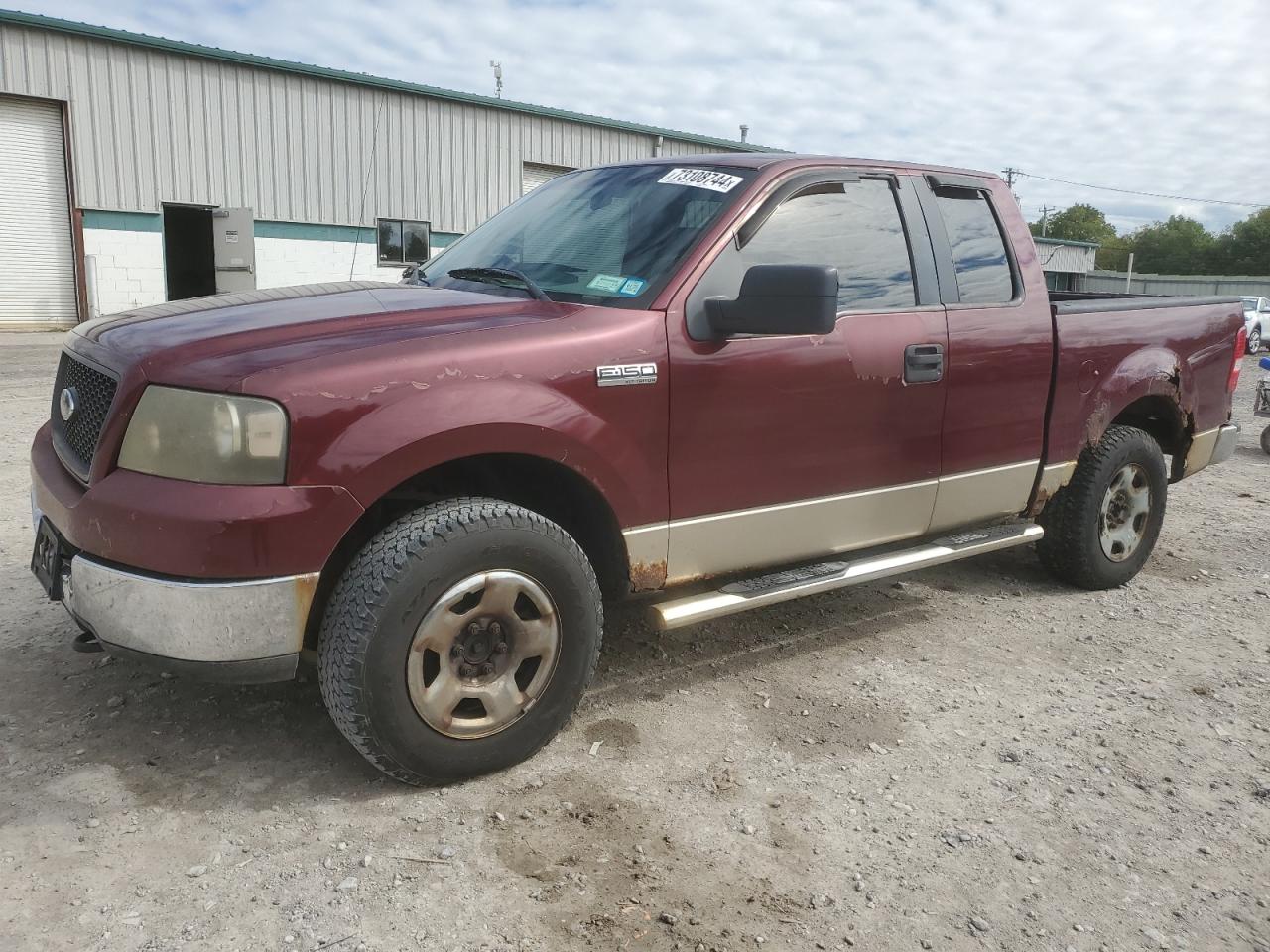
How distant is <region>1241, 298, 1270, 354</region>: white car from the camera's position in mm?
25531

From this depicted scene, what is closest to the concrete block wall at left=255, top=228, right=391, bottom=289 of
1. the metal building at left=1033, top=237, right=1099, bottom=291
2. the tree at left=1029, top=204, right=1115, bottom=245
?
the metal building at left=1033, top=237, right=1099, bottom=291

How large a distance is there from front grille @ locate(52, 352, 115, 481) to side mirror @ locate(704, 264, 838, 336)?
186cm

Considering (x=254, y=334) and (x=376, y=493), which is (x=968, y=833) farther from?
(x=254, y=334)

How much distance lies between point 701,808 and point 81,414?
220 cm

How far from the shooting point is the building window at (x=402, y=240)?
71.1ft

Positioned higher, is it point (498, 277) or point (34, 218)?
point (34, 218)

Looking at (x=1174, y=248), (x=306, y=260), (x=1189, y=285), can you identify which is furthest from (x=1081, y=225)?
(x=306, y=260)

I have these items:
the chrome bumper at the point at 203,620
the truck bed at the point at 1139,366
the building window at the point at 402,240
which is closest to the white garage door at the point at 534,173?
the building window at the point at 402,240

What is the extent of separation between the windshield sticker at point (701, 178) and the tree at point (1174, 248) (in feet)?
327

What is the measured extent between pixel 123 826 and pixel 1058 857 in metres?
2.52

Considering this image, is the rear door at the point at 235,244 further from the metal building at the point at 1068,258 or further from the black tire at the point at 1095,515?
the metal building at the point at 1068,258

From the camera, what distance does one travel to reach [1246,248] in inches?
3290

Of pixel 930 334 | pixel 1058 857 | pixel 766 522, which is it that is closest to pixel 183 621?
pixel 766 522

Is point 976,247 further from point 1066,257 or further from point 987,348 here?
point 1066,257
